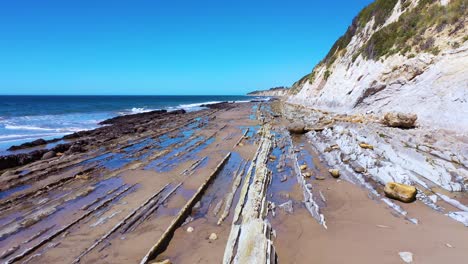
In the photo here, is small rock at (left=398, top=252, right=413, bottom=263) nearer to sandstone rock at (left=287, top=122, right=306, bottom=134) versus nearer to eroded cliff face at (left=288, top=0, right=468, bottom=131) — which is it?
eroded cliff face at (left=288, top=0, right=468, bottom=131)

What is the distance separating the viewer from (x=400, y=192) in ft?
24.2

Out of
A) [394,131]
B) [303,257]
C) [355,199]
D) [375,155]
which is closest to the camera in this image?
[303,257]

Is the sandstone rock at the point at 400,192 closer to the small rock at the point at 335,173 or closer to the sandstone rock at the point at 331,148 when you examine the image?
the small rock at the point at 335,173

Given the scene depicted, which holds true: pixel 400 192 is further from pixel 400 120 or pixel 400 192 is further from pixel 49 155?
pixel 49 155

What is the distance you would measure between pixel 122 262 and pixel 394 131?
42.0 ft

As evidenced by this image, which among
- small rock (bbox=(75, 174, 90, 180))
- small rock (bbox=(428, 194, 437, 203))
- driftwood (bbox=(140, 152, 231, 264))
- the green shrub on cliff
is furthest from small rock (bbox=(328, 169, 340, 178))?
the green shrub on cliff

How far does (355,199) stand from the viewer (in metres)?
7.77

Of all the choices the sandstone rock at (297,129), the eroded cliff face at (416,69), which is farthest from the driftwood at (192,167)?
the eroded cliff face at (416,69)

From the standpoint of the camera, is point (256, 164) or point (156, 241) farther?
point (256, 164)

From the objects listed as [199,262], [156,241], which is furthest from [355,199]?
[156,241]

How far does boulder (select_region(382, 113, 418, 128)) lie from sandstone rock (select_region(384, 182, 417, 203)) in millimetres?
6770

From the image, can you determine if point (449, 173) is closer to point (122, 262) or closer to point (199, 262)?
point (199, 262)

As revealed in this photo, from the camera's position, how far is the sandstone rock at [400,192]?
7.21 metres

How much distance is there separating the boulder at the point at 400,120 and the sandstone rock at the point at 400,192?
22.2 feet
